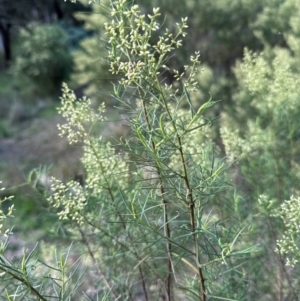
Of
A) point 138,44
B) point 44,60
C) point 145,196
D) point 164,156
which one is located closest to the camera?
point 138,44

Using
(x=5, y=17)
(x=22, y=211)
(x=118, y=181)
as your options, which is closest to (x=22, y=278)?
(x=118, y=181)

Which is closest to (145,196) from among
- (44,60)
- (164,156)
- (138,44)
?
(164,156)

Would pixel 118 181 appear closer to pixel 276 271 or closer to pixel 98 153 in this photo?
pixel 98 153

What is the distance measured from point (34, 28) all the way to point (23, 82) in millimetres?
1565

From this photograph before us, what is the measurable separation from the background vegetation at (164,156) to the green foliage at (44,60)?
4 centimetres

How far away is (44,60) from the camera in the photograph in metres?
11.9

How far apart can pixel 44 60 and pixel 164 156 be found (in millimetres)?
11479

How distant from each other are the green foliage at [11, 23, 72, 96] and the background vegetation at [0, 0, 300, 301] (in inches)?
1.4

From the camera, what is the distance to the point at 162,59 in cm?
98

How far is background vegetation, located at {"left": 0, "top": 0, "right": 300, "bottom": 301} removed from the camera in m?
1.14

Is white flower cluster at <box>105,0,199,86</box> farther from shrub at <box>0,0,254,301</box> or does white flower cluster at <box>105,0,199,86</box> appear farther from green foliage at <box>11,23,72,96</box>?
green foliage at <box>11,23,72,96</box>

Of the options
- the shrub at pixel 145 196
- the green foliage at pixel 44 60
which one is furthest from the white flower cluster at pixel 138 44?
the green foliage at pixel 44 60

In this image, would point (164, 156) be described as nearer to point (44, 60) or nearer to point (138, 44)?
point (138, 44)

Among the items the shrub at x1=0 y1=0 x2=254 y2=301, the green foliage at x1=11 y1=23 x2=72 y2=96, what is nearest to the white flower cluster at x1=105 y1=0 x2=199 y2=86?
the shrub at x1=0 y1=0 x2=254 y2=301
